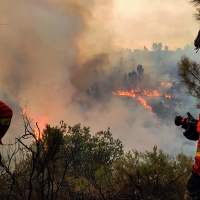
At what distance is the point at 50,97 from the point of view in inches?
2383

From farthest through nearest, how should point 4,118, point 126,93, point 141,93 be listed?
1. point 141,93
2. point 126,93
3. point 4,118

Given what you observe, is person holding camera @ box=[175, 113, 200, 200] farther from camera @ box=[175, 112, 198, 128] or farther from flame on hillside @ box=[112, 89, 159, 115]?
flame on hillside @ box=[112, 89, 159, 115]

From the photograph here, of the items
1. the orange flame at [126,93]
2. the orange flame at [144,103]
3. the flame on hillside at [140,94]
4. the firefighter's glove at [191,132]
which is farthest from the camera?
the orange flame at [144,103]

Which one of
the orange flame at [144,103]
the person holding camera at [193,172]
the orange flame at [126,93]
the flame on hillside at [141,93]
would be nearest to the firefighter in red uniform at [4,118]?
the person holding camera at [193,172]

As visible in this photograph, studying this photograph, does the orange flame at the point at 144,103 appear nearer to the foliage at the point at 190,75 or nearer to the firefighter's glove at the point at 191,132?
the foliage at the point at 190,75

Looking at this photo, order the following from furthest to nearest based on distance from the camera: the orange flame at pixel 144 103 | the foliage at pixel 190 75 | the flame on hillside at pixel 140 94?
the orange flame at pixel 144 103 < the flame on hillside at pixel 140 94 < the foliage at pixel 190 75

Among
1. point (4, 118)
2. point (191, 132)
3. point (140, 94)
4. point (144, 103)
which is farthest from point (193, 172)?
point (140, 94)

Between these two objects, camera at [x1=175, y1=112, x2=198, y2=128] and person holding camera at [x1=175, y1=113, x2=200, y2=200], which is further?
camera at [x1=175, y1=112, x2=198, y2=128]

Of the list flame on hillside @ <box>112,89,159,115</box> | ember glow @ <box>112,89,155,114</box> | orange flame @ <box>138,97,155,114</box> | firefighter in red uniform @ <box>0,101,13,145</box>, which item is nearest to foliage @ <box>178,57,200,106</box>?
firefighter in red uniform @ <box>0,101,13,145</box>

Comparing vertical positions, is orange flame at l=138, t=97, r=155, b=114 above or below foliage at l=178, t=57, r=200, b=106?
above

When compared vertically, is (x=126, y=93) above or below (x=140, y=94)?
below

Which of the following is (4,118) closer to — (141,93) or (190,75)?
(190,75)

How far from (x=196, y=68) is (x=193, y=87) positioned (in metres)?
0.49

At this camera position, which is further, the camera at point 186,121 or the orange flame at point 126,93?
the orange flame at point 126,93
